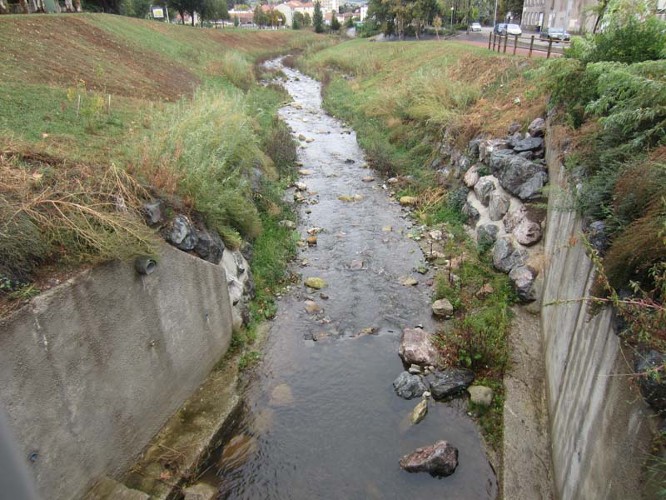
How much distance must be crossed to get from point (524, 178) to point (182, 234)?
7538 millimetres

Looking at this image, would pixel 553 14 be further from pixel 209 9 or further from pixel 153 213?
pixel 153 213

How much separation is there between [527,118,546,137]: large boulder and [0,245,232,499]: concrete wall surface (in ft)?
28.3

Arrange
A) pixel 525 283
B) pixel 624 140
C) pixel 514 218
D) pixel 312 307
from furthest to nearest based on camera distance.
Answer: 1. pixel 514 218
2. pixel 312 307
3. pixel 525 283
4. pixel 624 140

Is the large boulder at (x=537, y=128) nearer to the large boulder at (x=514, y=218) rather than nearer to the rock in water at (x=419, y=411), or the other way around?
the large boulder at (x=514, y=218)

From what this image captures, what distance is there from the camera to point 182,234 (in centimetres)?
738

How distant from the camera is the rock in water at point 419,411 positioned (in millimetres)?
6996

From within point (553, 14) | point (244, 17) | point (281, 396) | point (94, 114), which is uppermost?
point (244, 17)

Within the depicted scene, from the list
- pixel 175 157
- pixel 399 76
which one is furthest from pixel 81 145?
pixel 399 76

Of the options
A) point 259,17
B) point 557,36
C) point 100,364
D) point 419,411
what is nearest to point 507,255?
point 419,411

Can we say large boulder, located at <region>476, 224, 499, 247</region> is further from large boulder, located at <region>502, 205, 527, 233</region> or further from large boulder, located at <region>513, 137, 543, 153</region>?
large boulder, located at <region>513, 137, 543, 153</region>

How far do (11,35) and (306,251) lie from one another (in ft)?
45.2

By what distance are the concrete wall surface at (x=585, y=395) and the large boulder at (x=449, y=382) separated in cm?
122

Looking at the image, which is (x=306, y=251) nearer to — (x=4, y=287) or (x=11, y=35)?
(x=4, y=287)

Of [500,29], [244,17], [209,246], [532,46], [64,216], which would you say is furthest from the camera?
[244,17]
